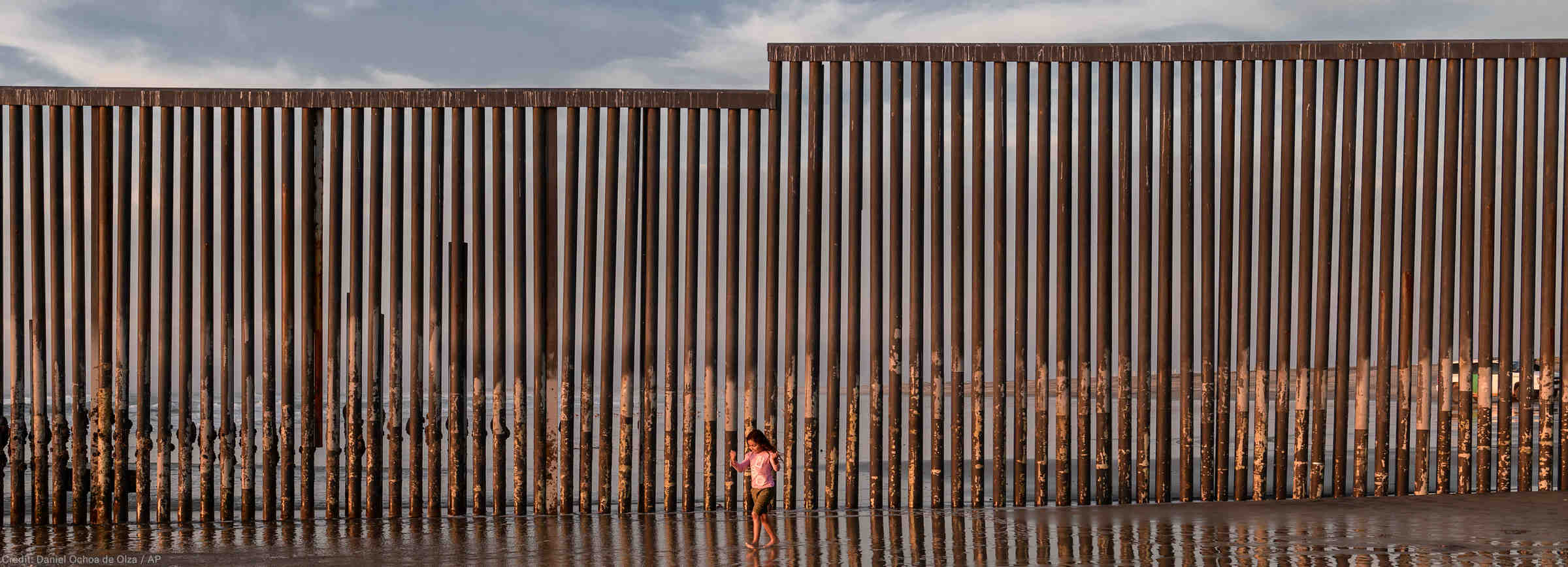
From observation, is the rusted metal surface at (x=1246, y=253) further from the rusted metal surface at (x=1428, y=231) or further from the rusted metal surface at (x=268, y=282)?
the rusted metal surface at (x=268, y=282)

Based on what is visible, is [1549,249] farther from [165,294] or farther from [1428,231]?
[165,294]

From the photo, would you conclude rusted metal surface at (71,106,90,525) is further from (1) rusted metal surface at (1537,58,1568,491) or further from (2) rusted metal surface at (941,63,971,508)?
(1) rusted metal surface at (1537,58,1568,491)

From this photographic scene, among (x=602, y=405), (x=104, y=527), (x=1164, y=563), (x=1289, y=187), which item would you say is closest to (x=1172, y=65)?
(x=1289, y=187)

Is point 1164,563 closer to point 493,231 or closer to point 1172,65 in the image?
point 1172,65

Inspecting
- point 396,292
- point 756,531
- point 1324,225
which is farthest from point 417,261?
point 1324,225

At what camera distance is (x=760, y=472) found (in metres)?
8.63

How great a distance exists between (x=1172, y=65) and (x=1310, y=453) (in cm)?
310

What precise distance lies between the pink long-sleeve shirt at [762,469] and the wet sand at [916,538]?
374 millimetres

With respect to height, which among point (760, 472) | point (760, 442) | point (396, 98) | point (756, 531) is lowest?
point (756, 531)

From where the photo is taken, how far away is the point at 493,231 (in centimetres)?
977

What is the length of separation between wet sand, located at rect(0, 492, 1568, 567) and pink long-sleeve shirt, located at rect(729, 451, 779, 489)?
0.37 m

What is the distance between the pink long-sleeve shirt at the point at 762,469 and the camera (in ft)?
28.1

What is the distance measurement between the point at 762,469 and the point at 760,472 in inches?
1.1

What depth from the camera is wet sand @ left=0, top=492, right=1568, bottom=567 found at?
768 centimetres
